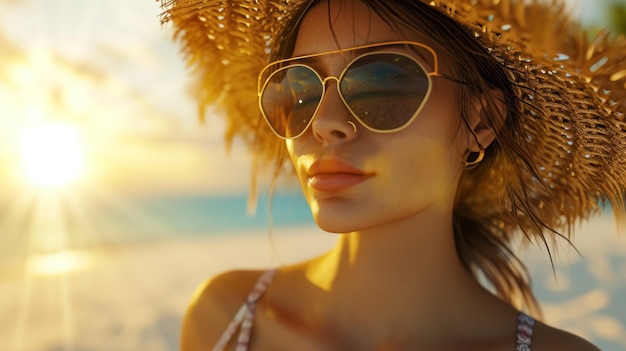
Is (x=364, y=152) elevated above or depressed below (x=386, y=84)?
below

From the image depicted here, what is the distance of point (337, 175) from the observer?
151 cm

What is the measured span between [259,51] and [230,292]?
838 millimetres

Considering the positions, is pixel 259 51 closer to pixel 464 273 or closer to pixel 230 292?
pixel 230 292

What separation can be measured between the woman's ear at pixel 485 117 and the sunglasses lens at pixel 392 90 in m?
0.22

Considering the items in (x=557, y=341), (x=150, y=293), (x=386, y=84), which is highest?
(x=386, y=84)

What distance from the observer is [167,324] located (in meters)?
5.16

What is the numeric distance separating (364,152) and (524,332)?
2.33ft

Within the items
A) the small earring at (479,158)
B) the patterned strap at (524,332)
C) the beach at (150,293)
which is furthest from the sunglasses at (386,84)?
the beach at (150,293)

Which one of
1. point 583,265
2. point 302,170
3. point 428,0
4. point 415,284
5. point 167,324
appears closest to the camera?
point 428,0

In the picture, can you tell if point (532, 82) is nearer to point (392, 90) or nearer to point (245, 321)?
point (392, 90)

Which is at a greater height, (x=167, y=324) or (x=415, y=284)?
(x=415, y=284)

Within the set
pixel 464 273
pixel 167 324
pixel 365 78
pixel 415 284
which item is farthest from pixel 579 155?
pixel 167 324

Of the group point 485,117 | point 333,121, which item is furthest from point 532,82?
point 333,121

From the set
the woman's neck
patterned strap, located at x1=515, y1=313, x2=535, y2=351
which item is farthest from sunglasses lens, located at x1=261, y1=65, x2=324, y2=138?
patterned strap, located at x1=515, y1=313, x2=535, y2=351
